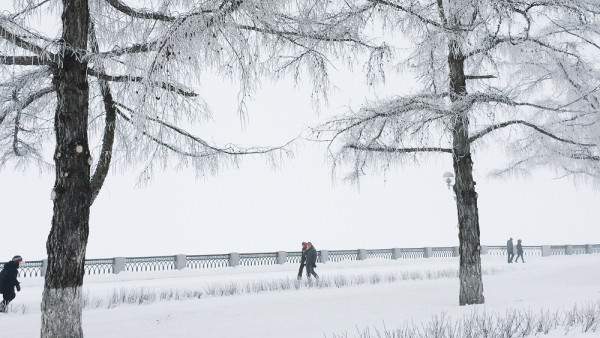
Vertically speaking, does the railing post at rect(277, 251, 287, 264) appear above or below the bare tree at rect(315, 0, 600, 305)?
below

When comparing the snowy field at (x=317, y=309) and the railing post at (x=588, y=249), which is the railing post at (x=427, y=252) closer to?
the railing post at (x=588, y=249)

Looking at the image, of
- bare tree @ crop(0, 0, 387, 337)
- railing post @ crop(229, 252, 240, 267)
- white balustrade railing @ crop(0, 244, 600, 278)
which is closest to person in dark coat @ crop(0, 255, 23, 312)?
bare tree @ crop(0, 0, 387, 337)

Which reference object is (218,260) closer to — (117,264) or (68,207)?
(117,264)

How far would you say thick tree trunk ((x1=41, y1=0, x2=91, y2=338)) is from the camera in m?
6.68

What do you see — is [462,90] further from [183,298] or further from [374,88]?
[183,298]

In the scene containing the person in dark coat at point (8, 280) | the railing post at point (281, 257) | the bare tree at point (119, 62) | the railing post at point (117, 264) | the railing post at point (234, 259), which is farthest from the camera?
the railing post at point (281, 257)

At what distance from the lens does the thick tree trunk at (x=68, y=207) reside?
6.68 meters

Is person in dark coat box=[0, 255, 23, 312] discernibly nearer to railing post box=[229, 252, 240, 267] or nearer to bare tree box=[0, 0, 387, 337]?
bare tree box=[0, 0, 387, 337]

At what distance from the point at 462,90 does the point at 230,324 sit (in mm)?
6625

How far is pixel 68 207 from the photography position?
676 centimetres

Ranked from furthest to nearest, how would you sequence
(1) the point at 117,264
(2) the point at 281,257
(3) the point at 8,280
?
(2) the point at 281,257, (1) the point at 117,264, (3) the point at 8,280

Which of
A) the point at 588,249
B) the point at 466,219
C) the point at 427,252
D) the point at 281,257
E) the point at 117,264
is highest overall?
the point at 466,219

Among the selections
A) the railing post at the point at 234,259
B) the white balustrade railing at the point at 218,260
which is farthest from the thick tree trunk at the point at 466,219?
the railing post at the point at 234,259

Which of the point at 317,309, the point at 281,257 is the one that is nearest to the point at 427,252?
the point at 281,257
